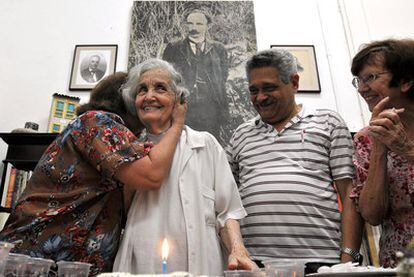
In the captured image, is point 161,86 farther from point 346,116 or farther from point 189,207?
point 346,116

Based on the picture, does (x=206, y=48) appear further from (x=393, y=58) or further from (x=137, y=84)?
(x=393, y=58)

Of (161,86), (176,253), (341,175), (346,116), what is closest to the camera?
(176,253)

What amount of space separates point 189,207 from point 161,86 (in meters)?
0.51

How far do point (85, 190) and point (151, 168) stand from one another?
22cm

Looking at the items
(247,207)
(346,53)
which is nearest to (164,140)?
(247,207)

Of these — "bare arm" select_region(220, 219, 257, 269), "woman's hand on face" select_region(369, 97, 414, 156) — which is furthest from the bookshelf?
"woman's hand on face" select_region(369, 97, 414, 156)

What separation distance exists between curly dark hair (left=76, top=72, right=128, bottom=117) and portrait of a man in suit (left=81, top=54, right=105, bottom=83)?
5.89ft

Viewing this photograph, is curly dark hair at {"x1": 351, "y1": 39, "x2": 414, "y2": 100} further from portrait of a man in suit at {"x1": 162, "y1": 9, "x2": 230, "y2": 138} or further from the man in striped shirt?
portrait of a man in suit at {"x1": 162, "y1": 9, "x2": 230, "y2": 138}

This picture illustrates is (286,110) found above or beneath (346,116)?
beneath

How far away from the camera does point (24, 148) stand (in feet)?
8.65

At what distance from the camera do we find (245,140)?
1802 mm

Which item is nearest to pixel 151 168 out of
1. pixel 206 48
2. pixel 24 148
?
pixel 24 148

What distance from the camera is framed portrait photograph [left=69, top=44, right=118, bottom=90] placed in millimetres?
3162

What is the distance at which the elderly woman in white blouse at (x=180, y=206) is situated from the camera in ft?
3.91
